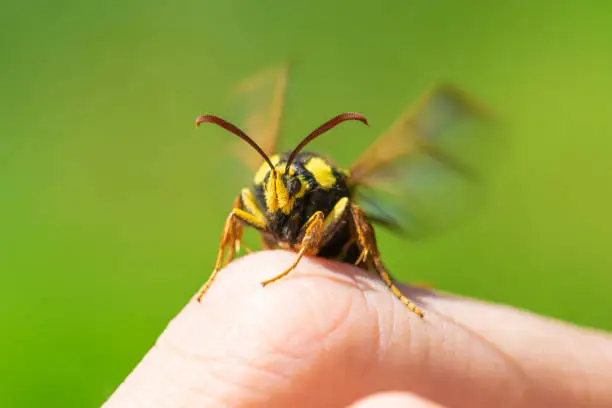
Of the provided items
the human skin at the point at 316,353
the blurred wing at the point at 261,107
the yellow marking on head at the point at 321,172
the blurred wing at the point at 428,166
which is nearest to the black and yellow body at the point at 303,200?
the yellow marking on head at the point at 321,172

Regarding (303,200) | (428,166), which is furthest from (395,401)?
(428,166)

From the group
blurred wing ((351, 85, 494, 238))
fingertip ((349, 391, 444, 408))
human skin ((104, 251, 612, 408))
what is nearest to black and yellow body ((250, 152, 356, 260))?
human skin ((104, 251, 612, 408))

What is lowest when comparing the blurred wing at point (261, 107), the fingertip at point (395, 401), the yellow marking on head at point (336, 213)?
the fingertip at point (395, 401)

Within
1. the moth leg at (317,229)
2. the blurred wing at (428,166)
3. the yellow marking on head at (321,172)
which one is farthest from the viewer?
the blurred wing at (428,166)

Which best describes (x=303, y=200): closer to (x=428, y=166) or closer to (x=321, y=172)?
Result: (x=321, y=172)

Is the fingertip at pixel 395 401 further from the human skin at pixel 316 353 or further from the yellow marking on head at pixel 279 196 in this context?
the yellow marking on head at pixel 279 196
